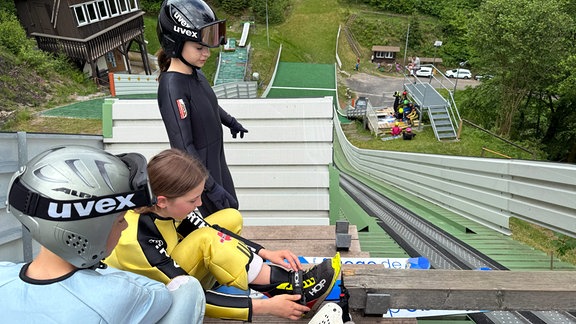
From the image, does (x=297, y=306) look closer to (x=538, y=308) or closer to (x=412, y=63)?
(x=538, y=308)

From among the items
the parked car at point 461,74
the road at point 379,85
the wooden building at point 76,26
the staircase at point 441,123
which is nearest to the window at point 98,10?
the wooden building at point 76,26

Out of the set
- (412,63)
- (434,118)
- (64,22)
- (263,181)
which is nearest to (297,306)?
(263,181)

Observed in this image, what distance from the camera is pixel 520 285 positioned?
5.85 feet

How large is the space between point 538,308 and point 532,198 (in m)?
1.73

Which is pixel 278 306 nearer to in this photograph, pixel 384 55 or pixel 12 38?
pixel 12 38

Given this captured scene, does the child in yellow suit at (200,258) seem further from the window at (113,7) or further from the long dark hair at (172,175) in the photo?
the window at (113,7)

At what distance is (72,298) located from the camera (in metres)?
1.02

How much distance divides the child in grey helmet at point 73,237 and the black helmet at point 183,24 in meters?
1.29

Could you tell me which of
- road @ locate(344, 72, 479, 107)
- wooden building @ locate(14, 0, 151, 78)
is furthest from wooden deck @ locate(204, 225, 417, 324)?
road @ locate(344, 72, 479, 107)

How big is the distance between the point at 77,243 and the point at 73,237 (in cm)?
2

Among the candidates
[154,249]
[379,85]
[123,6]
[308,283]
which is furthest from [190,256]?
[379,85]

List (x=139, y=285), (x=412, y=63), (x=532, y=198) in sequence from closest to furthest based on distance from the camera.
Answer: (x=139, y=285) < (x=532, y=198) < (x=412, y=63)

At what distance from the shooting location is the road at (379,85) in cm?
2839

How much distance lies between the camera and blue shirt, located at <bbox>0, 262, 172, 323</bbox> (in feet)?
3.24
